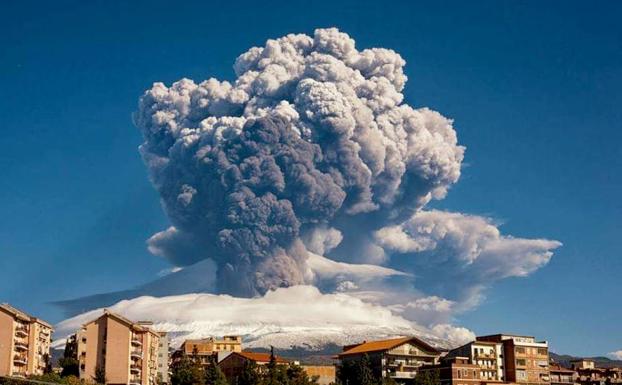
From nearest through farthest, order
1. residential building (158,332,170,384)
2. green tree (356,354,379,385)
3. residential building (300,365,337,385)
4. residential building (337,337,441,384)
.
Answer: green tree (356,354,379,385) → residential building (337,337,441,384) → residential building (300,365,337,385) → residential building (158,332,170,384)

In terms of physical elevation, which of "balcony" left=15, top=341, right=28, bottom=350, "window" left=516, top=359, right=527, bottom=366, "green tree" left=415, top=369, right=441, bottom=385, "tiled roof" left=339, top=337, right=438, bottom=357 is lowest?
"green tree" left=415, top=369, right=441, bottom=385

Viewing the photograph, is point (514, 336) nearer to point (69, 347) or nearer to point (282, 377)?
point (282, 377)

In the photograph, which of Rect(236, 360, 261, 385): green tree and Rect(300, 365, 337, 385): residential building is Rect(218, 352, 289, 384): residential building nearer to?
Rect(300, 365, 337, 385): residential building

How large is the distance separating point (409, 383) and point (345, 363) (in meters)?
7.46

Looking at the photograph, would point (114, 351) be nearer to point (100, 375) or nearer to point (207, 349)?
point (100, 375)

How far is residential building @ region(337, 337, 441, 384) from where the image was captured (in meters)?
109

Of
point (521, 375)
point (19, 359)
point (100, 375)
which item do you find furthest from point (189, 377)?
point (521, 375)

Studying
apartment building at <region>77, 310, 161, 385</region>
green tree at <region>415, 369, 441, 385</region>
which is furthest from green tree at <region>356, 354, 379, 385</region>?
apartment building at <region>77, 310, 161, 385</region>

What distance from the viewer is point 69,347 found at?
10788 centimetres

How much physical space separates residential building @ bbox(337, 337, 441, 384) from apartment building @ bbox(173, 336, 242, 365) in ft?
55.9

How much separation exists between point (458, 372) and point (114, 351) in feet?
116

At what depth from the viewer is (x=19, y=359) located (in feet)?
318

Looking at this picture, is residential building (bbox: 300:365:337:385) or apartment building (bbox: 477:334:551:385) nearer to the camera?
apartment building (bbox: 477:334:551:385)

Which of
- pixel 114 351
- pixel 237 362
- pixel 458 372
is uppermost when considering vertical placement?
pixel 114 351
